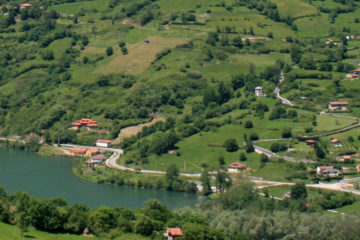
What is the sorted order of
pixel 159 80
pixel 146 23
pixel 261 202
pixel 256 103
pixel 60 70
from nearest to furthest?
pixel 261 202 < pixel 256 103 < pixel 159 80 < pixel 60 70 < pixel 146 23

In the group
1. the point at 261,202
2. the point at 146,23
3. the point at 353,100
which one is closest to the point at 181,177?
the point at 261,202

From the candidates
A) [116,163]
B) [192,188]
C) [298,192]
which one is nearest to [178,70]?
[116,163]

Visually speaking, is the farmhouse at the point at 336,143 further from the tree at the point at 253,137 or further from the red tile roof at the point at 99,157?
the red tile roof at the point at 99,157

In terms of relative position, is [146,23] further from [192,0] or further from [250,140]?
[250,140]

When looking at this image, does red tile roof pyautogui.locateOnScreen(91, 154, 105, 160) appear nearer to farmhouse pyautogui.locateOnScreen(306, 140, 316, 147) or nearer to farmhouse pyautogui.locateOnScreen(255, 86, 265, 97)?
farmhouse pyautogui.locateOnScreen(306, 140, 316, 147)

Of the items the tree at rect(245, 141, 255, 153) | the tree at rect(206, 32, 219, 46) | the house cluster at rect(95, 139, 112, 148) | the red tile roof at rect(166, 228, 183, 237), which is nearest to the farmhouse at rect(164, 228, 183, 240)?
the red tile roof at rect(166, 228, 183, 237)

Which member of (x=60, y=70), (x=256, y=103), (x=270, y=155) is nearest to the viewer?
(x=270, y=155)
